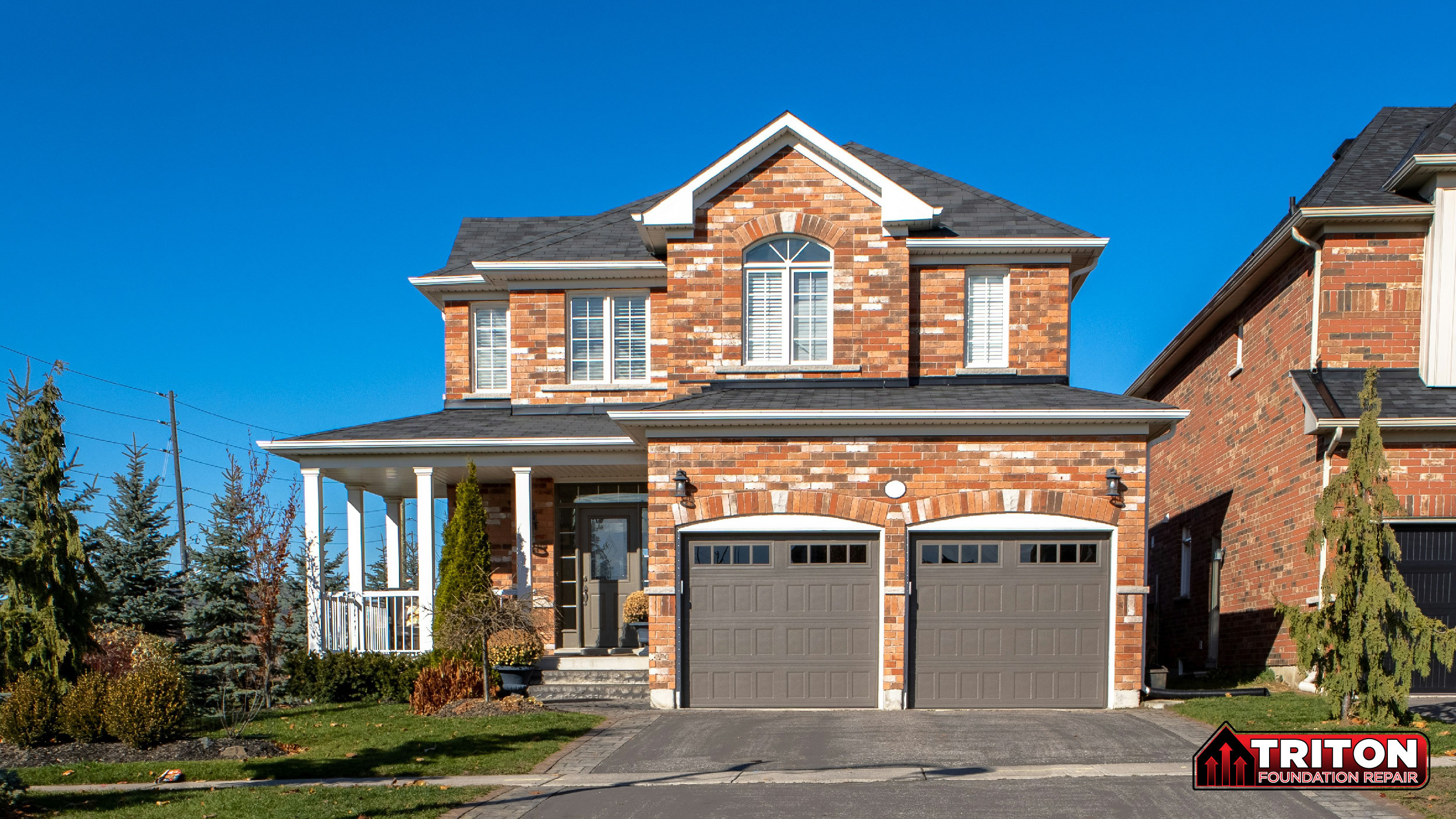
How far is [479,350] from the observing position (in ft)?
59.5

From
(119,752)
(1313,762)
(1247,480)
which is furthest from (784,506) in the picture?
(1247,480)

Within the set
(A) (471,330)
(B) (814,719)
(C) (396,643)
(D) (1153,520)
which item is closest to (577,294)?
(A) (471,330)

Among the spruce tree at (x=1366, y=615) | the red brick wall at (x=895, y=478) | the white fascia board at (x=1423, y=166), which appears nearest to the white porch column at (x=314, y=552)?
the red brick wall at (x=895, y=478)

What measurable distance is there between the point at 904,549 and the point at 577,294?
7462 mm

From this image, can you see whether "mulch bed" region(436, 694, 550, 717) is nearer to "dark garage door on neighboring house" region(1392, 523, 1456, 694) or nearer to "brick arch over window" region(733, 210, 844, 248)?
"brick arch over window" region(733, 210, 844, 248)

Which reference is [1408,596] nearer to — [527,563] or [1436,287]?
[1436,287]

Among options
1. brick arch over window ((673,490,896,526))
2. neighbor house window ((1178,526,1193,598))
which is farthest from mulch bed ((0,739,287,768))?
neighbor house window ((1178,526,1193,598))

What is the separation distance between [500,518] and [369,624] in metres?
2.89

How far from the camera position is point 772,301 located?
1525 cm

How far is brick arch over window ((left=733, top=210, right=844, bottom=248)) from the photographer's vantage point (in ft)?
49.5

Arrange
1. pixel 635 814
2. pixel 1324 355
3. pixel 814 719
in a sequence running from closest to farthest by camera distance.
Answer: pixel 635 814
pixel 814 719
pixel 1324 355

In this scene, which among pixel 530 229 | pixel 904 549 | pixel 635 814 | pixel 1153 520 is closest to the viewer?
pixel 635 814

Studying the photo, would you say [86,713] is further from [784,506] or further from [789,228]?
[789,228]

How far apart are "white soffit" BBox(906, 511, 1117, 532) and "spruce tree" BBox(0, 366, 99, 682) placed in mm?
10338
